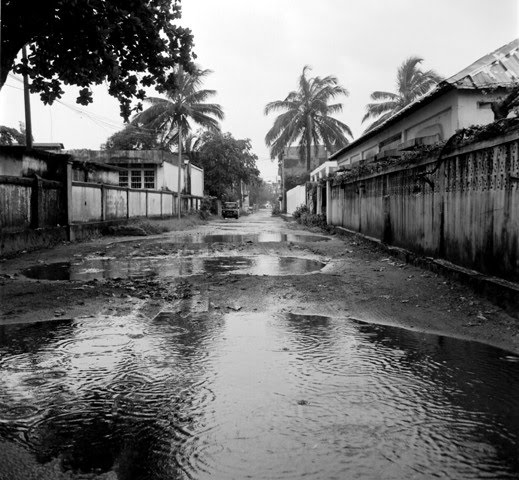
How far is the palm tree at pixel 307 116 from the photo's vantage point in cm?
3697

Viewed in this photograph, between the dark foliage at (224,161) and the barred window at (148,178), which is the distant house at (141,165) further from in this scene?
the dark foliage at (224,161)

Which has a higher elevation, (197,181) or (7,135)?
(7,135)

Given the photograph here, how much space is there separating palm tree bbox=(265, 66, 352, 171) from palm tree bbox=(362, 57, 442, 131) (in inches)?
194

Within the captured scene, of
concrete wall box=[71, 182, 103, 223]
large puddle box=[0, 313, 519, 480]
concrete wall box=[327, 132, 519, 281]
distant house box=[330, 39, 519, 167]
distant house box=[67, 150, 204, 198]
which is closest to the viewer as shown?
large puddle box=[0, 313, 519, 480]

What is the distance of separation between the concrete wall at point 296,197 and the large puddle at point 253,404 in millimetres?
34001

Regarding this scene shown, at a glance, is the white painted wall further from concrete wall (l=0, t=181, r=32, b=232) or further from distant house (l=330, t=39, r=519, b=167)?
concrete wall (l=0, t=181, r=32, b=232)

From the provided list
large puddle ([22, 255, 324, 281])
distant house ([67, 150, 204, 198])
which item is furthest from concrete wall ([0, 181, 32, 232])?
distant house ([67, 150, 204, 198])

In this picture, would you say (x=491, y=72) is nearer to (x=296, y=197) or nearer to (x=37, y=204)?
(x=37, y=204)

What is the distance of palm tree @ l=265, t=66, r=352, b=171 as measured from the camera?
1455 inches

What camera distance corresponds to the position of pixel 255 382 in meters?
3.71

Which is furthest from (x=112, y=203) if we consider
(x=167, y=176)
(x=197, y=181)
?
(x=197, y=181)

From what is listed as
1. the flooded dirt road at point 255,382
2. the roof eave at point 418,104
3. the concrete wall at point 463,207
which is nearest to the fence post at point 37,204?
the flooded dirt road at point 255,382

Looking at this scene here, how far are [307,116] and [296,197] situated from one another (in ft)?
34.0

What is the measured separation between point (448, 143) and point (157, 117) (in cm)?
3056
